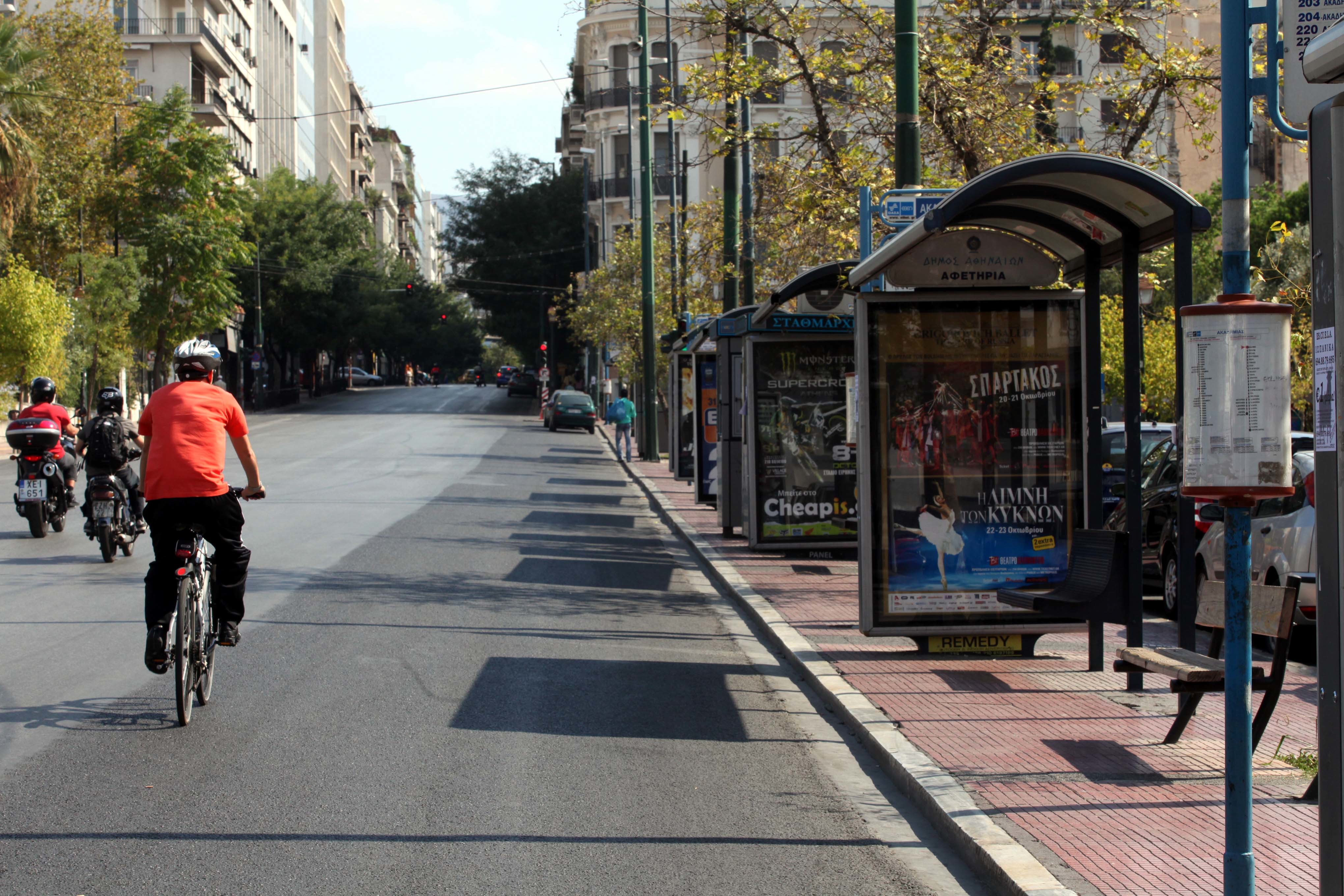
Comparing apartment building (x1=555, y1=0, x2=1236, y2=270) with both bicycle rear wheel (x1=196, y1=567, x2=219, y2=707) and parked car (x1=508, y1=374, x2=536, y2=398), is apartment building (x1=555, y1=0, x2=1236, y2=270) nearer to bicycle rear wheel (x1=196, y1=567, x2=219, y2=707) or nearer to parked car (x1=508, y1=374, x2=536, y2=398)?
parked car (x1=508, y1=374, x2=536, y2=398)

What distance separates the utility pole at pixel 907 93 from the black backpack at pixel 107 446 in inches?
307

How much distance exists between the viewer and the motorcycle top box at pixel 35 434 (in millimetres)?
15070

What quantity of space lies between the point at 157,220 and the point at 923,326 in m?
42.2

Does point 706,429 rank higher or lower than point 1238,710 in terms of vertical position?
higher

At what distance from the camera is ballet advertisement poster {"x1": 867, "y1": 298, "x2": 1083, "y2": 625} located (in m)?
8.79

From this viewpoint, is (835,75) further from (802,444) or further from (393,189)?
(393,189)

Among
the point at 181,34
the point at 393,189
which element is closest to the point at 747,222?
the point at 181,34

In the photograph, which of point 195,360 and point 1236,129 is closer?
point 1236,129

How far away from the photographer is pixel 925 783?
5738mm

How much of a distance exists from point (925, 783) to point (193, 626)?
3551mm

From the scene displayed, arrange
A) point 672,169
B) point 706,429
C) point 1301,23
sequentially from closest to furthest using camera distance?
point 1301,23
point 706,429
point 672,169

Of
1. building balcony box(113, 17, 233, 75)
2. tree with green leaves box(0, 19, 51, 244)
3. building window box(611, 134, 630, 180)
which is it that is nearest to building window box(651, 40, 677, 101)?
building window box(611, 134, 630, 180)

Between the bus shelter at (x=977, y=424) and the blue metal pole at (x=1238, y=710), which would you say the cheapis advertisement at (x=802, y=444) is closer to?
the bus shelter at (x=977, y=424)

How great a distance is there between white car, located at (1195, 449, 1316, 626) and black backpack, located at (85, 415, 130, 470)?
376 inches
